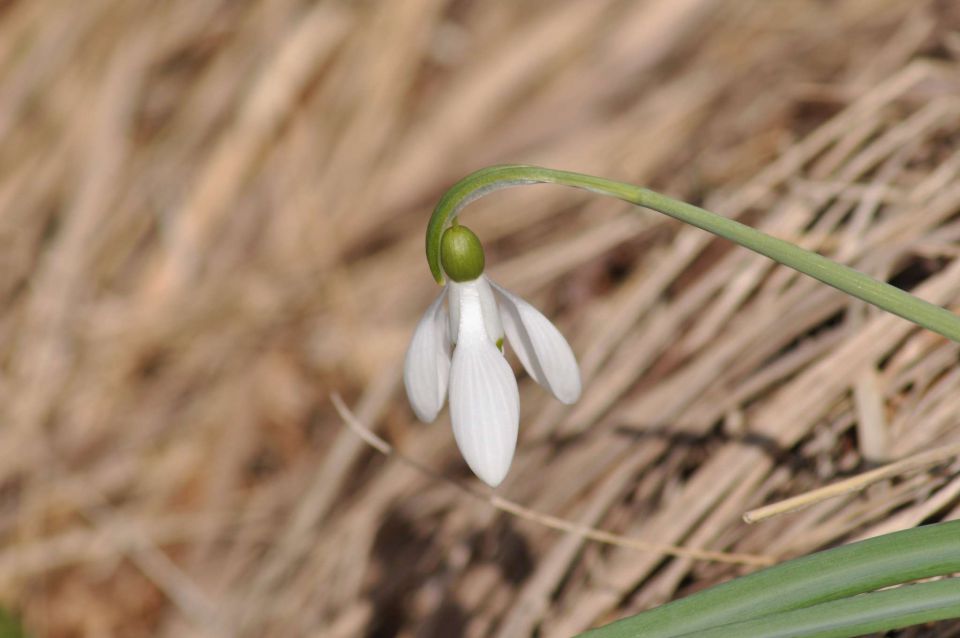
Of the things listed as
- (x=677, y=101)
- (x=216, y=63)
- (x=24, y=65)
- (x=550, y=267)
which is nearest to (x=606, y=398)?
(x=550, y=267)

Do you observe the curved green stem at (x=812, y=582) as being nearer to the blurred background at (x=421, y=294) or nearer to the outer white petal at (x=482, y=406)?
the outer white petal at (x=482, y=406)

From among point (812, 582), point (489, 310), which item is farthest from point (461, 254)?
point (812, 582)

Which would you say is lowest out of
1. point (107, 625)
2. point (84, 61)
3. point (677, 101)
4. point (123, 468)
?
point (107, 625)

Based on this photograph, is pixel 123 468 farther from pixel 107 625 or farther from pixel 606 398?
pixel 606 398

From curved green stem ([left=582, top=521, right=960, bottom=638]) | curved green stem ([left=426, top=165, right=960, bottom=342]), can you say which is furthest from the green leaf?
curved green stem ([left=426, top=165, right=960, bottom=342])

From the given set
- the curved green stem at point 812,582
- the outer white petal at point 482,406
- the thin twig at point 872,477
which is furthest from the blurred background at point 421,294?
the outer white petal at point 482,406

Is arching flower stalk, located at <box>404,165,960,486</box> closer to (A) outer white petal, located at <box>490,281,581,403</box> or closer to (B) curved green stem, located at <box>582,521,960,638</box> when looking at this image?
(A) outer white petal, located at <box>490,281,581,403</box>

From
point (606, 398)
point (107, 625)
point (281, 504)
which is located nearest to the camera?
point (606, 398)
